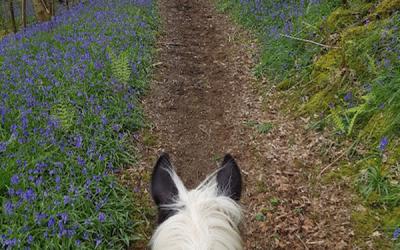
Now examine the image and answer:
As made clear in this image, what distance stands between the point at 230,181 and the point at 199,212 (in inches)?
19.3

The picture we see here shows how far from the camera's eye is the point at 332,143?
19.7 ft

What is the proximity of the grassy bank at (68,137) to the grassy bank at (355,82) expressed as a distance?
10.5 feet

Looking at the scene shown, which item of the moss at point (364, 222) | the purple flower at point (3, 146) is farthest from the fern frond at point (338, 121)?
the purple flower at point (3, 146)

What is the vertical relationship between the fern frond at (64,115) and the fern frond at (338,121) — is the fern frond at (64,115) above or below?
below

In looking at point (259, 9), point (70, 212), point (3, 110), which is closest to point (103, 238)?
point (70, 212)

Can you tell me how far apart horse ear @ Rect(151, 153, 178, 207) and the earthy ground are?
120 cm

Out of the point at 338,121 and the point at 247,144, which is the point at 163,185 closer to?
the point at 338,121

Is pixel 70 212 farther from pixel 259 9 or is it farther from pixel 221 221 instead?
pixel 259 9

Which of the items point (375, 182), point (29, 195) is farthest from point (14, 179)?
point (375, 182)

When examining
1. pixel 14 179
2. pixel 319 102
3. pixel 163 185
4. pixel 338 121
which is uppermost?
pixel 163 185

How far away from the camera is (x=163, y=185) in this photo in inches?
113

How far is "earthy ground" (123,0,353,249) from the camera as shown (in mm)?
5145

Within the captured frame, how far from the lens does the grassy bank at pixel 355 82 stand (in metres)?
4.80

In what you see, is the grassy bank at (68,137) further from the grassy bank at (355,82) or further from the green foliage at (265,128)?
the grassy bank at (355,82)
